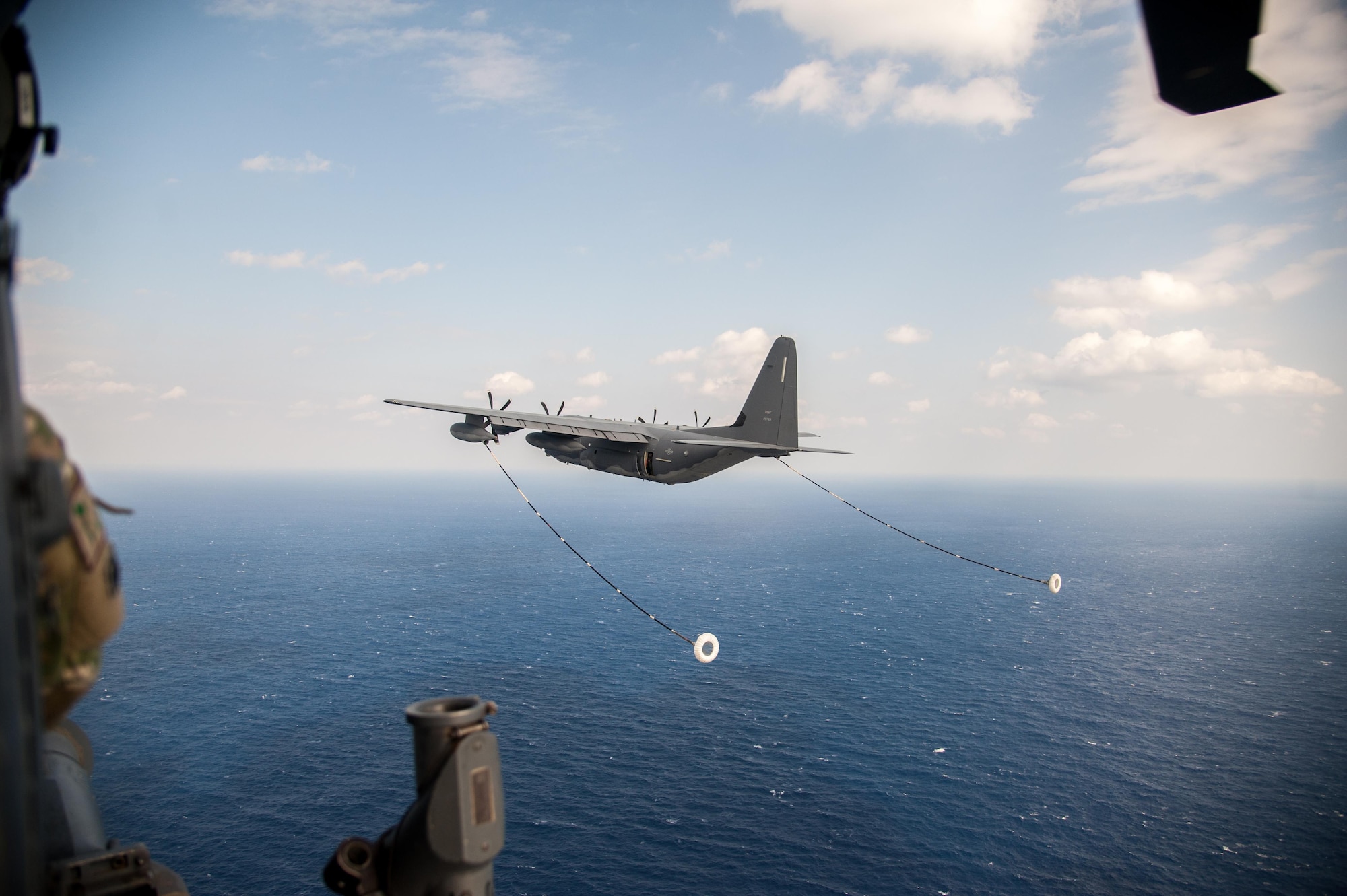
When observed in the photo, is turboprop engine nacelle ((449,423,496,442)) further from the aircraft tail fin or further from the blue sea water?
the blue sea water

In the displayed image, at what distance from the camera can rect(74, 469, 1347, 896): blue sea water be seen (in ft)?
165

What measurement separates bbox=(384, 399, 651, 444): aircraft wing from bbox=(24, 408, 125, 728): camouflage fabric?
25.0 metres

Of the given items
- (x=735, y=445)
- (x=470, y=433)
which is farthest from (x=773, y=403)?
(x=470, y=433)

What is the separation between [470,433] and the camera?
98.6 feet

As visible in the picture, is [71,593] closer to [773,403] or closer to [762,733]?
[773,403]

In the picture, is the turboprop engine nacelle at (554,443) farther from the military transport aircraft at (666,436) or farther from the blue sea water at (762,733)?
the blue sea water at (762,733)

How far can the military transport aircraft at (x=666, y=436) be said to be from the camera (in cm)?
3092

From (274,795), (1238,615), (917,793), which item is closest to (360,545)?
Answer: (274,795)

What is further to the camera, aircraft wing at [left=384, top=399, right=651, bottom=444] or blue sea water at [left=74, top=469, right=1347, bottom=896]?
blue sea water at [left=74, top=469, right=1347, bottom=896]

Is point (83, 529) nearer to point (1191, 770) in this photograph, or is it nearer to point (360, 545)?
point (1191, 770)

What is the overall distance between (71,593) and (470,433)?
2583cm

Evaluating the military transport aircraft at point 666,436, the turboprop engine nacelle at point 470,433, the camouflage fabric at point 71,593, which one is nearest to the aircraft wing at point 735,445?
the military transport aircraft at point 666,436

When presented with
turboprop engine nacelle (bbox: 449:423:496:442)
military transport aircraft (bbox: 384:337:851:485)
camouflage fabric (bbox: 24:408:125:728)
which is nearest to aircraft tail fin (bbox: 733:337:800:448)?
military transport aircraft (bbox: 384:337:851:485)

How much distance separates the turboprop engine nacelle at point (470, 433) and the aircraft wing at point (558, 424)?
1.79 ft
